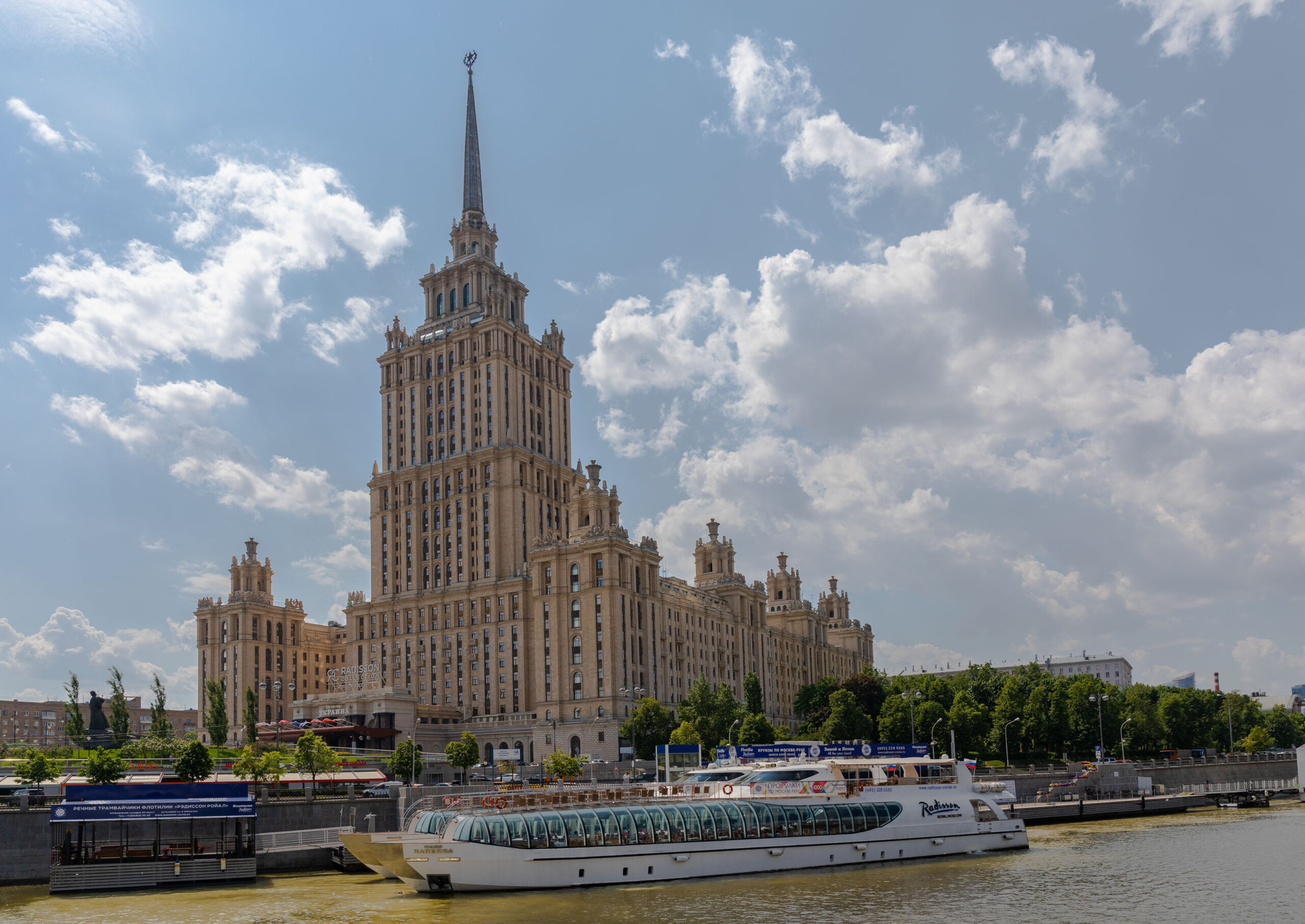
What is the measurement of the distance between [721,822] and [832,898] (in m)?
11.8

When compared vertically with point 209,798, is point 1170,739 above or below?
below

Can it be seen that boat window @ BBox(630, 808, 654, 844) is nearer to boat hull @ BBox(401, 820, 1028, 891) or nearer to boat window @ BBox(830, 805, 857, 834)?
boat hull @ BBox(401, 820, 1028, 891)

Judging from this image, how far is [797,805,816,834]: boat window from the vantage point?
251 feet

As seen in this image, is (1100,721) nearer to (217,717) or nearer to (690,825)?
(690,825)

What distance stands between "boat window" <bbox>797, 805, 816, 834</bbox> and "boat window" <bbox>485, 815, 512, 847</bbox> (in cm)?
2087

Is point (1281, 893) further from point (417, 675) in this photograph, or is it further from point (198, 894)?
point (417, 675)

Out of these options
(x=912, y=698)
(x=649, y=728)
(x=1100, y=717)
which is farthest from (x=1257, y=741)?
(x=649, y=728)

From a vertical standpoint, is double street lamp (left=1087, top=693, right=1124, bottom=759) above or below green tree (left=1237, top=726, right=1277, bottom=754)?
above

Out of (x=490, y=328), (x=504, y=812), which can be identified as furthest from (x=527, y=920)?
(x=490, y=328)

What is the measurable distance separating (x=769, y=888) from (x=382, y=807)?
35.2 meters

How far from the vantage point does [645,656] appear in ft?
585

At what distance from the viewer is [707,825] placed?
72.9 m

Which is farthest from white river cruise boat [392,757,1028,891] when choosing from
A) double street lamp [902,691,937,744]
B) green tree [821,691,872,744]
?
green tree [821,691,872,744]

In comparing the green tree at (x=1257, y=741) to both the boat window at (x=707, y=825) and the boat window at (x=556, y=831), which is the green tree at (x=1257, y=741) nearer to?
the boat window at (x=707, y=825)
